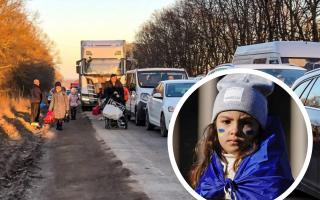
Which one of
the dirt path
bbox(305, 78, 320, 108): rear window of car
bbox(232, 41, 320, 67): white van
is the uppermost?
bbox(232, 41, 320, 67): white van

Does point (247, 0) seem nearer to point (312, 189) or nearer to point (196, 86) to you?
point (312, 189)

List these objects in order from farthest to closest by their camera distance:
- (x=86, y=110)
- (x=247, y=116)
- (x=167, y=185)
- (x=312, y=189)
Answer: (x=86, y=110) < (x=167, y=185) < (x=312, y=189) < (x=247, y=116)

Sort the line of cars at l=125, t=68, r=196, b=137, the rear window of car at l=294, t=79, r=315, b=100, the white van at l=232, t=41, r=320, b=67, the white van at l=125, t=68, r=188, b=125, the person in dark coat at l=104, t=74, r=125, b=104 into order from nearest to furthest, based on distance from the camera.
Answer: the rear window of car at l=294, t=79, r=315, b=100, the line of cars at l=125, t=68, r=196, b=137, the white van at l=232, t=41, r=320, b=67, the person in dark coat at l=104, t=74, r=125, b=104, the white van at l=125, t=68, r=188, b=125

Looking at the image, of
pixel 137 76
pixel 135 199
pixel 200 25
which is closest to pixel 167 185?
pixel 135 199

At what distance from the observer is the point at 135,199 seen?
7.50 metres

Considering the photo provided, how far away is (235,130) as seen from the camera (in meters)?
2.47

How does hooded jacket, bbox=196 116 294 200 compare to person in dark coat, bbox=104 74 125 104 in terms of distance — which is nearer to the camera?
hooded jacket, bbox=196 116 294 200

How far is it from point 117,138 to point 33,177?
6.59 m

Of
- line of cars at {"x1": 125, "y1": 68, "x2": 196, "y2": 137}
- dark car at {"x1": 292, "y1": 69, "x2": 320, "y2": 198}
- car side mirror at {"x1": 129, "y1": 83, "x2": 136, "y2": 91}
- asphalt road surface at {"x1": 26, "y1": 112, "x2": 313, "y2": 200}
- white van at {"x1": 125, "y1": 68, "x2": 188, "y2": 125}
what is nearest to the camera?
dark car at {"x1": 292, "y1": 69, "x2": 320, "y2": 198}

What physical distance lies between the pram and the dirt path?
4046 millimetres

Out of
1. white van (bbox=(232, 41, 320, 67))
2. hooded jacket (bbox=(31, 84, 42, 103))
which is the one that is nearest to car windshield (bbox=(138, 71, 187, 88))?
hooded jacket (bbox=(31, 84, 42, 103))

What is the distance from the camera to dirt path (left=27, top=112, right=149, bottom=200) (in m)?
8.06

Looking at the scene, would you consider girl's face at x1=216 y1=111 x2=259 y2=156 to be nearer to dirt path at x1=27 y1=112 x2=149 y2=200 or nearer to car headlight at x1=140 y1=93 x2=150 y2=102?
dirt path at x1=27 y1=112 x2=149 y2=200

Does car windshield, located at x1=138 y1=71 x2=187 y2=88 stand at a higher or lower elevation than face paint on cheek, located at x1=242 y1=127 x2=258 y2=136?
higher
